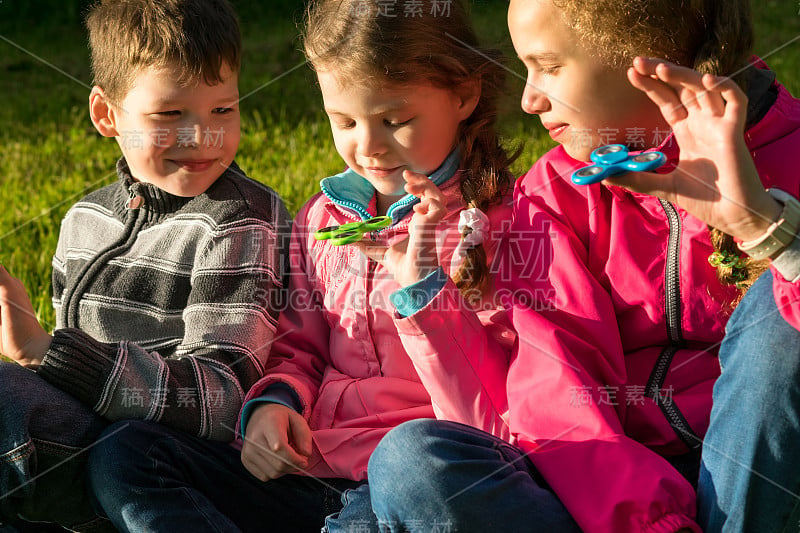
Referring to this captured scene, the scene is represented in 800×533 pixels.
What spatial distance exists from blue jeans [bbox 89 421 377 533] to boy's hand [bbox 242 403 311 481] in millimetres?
78

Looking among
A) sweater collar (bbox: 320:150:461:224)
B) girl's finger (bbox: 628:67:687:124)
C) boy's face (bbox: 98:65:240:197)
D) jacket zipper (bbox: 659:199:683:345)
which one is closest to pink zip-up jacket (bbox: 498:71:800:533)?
jacket zipper (bbox: 659:199:683:345)

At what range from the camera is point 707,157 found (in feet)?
4.95

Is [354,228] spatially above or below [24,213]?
above

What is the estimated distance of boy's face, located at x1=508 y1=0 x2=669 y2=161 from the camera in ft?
5.49

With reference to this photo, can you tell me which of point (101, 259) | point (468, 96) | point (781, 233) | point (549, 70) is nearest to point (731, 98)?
point (781, 233)

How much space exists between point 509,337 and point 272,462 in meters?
0.51

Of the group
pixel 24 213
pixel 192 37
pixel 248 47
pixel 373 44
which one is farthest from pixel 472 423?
pixel 248 47

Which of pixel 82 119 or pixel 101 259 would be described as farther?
pixel 82 119

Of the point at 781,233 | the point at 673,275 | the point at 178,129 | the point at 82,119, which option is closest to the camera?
the point at 781,233

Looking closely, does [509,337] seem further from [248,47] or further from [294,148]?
[248,47]

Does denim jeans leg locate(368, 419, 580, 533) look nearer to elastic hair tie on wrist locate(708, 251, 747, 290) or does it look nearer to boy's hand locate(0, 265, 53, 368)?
elastic hair tie on wrist locate(708, 251, 747, 290)

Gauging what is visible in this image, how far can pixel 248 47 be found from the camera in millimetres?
6422

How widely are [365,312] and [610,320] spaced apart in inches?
19.8

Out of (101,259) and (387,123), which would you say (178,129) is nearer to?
(101,259)
